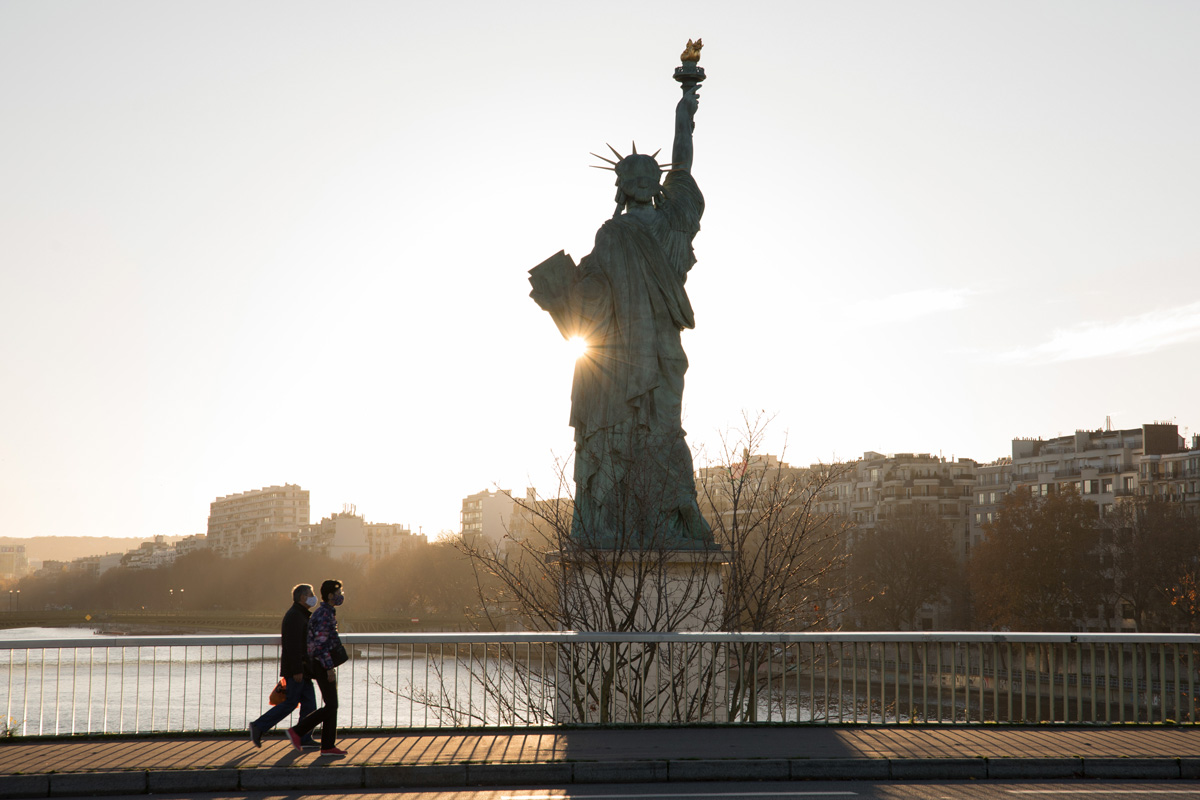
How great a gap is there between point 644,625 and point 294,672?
183 inches

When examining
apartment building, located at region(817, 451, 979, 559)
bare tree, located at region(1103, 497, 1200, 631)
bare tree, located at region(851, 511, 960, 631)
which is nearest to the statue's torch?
bare tree, located at region(1103, 497, 1200, 631)

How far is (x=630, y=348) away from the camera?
14.8m

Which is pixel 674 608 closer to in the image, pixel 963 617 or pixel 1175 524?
pixel 1175 524

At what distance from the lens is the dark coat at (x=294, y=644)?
9477 mm

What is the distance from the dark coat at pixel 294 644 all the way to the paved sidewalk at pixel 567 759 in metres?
0.61

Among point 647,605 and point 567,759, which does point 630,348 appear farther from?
point 567,759

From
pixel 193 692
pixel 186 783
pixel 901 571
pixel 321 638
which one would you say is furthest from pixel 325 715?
pixel 901 571

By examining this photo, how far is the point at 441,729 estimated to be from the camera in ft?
33.3

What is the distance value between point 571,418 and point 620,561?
8.16 feet

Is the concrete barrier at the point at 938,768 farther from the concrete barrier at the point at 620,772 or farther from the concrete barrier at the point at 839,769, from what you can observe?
the concrete barrier at the point at 620,772

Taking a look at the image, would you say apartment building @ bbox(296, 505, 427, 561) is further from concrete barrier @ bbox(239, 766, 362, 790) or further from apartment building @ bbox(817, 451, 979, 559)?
concrete barrier @ bbox(239, 766, 362, 790)

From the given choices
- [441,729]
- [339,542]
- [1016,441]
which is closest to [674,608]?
[441,729]

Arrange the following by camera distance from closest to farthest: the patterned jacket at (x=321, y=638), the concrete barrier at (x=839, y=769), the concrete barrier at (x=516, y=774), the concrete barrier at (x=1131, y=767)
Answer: the concrete barrier at (x=516, y=774), the concrete barrier at (x=839, y=769), the concrete barrier at (x=1131, y=767), the patterned jacket at (x=321, y=638)

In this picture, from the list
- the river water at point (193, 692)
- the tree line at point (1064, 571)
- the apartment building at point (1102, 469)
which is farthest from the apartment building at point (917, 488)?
the river water at point (193, 692)
